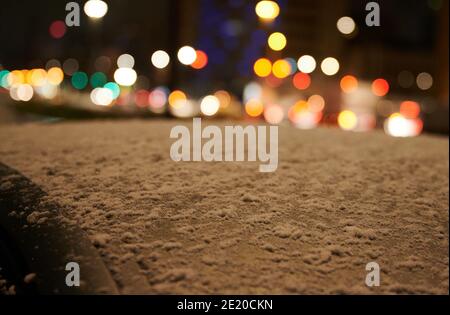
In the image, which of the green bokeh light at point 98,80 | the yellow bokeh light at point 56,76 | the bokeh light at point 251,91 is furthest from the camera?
the green bokeh light at point 98,80

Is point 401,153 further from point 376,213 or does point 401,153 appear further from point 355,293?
point 355,293

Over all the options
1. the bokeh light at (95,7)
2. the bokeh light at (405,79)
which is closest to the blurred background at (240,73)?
the bokeh light at (95,7)

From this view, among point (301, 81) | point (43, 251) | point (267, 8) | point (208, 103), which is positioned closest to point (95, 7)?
point (267, 8)

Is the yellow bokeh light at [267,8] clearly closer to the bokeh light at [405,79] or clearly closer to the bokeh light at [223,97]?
the bokeh light at [223,97]

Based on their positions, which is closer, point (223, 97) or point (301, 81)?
point (301, 81)

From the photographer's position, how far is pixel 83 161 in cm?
490

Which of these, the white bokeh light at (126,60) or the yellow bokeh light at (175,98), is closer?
the yellow bokeh light at (175,98)

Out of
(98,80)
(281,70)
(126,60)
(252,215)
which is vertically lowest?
(252,215)

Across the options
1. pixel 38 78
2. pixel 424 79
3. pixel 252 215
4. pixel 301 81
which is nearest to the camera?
pixel 252 215

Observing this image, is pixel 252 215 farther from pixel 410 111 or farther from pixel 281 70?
pixel 281 70

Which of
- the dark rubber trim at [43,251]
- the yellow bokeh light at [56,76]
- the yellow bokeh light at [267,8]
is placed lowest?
the dark rubber trim at [43,251]

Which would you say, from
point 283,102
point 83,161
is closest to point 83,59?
point 283,102

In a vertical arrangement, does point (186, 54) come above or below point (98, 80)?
below

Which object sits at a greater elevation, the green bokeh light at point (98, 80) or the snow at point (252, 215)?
the green bokeh light at point (98, 80)
